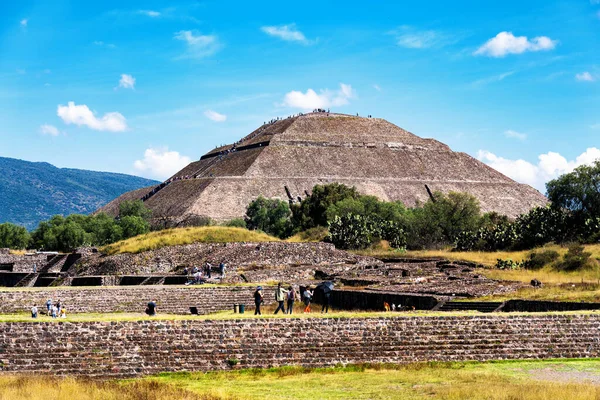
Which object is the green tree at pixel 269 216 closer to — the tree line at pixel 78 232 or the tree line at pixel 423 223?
the tree line at pixel 423 223

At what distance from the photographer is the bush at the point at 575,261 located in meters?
46.9

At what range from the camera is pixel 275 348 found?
24750mm

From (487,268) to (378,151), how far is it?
295ft

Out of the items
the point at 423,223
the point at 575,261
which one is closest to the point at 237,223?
the point at 423,223

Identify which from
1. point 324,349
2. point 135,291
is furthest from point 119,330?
point 135,291

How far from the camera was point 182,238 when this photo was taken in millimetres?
62750

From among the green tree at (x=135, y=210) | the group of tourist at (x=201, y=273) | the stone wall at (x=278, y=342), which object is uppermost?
the green tree at (x=135, y=210)

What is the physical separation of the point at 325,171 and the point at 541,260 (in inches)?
3149

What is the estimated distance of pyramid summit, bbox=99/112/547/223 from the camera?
120 meters

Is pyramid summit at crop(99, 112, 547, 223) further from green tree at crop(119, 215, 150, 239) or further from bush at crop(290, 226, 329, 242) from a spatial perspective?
bush at crop(290, 226, 329, 242)

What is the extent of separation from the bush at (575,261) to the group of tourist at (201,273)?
1729 centimetres

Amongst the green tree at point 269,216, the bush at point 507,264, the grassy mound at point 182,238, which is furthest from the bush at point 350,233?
the green tree at point 269,216

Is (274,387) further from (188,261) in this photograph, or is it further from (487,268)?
(188,261)

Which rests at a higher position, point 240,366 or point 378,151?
point 378,151
